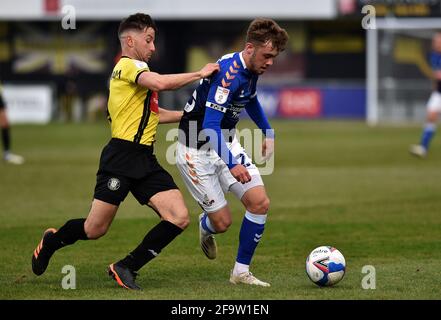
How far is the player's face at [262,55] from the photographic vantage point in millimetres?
8836

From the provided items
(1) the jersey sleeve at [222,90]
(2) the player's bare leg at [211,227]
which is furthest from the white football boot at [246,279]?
(1) the jersey sleeve at [222,90]

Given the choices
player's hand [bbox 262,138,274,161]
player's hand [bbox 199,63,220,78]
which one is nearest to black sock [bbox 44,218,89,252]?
player's hand [bbox 199,63,220,78]

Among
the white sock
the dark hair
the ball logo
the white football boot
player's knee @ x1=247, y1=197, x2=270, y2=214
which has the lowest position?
the white football boot

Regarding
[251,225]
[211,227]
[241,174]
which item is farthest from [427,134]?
[241,174]

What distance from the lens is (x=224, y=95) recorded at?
886 cm

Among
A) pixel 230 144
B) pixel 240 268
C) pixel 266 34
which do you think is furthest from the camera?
pixel 230 144

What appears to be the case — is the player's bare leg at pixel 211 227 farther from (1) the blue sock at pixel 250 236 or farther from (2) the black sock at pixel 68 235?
(2) the black sock at pixel 68 235

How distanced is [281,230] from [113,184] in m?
4.35

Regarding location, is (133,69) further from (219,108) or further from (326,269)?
(326,269)

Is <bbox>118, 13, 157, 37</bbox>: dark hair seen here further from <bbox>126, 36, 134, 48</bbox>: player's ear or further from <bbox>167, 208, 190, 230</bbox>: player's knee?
<bbox>167, 208, 190, 230</bbox>: player's knee

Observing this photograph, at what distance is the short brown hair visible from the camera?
8805 mm

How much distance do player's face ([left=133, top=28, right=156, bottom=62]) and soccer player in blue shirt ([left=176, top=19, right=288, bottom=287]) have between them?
0.63m

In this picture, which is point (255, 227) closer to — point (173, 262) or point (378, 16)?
point (173, 262)
